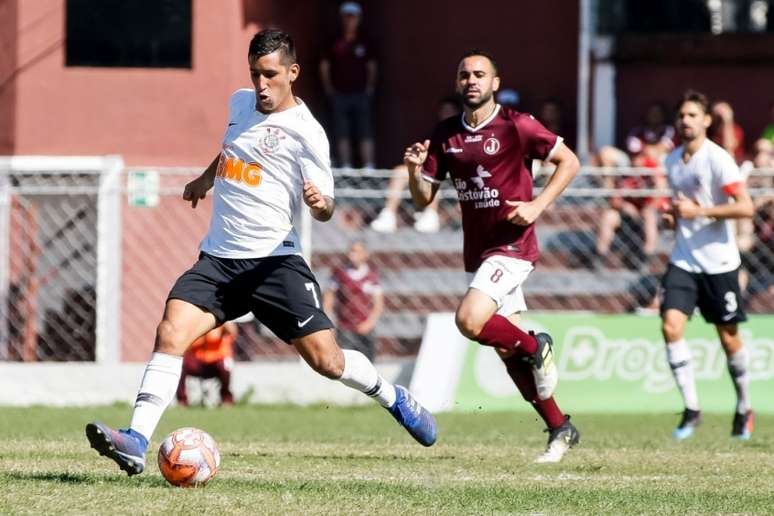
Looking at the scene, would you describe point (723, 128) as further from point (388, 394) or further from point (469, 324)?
point (388, 394)

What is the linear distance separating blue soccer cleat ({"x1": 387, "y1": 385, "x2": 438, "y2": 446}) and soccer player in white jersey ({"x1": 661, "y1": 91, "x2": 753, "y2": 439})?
11.6 ft

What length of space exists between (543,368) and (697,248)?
2.92 m

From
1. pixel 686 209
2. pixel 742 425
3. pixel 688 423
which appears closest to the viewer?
pixel 686 209

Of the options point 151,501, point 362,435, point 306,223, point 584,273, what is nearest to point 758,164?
point 584,273

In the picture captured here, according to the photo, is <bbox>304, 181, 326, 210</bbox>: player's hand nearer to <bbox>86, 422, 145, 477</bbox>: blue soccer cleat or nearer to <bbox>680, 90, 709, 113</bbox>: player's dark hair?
<bbox>86, 422, 145, 477</bbox>: blue soccer cleat

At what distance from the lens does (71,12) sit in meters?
17.2

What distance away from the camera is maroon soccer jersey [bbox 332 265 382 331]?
16.0 m

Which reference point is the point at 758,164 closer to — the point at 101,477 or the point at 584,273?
the point at 584,273

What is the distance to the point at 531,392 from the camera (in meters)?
9.61

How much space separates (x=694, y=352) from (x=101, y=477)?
8653 millimetres

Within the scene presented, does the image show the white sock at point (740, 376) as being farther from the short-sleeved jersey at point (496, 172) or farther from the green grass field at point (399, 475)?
the short-sleeved jersey at point (496, 172)

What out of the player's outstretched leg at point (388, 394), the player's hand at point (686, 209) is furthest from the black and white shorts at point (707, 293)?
the player's outstretched leg at point (388, 394)

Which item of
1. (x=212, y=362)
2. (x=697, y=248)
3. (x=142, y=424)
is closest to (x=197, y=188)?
(x=142, y=424)

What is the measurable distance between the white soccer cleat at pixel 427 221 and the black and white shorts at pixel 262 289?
867cm
